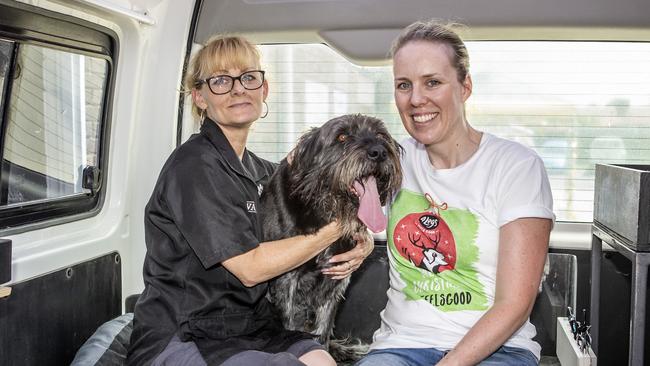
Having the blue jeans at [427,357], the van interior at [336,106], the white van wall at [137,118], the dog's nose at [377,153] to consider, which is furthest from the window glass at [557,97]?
the blue jeans at [427,357]

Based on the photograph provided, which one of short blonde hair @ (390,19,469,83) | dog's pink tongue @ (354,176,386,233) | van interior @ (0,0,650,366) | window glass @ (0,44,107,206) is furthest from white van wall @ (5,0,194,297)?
short blonde hair @ (390,19,469,83)

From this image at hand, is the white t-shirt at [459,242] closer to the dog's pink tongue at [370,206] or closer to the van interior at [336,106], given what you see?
the dog's pink tongue at [370,206]

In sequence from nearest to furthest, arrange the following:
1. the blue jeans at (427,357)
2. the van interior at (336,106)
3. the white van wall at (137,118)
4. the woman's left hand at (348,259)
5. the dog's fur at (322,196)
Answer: the blue jeans at (427,357) < the dog's fur at (322,196) < the woman's left hand at (348,259) < the van interior at (336,106) < the white van wall at (137,118)

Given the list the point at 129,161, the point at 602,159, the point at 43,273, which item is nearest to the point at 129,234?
the point at 129,161

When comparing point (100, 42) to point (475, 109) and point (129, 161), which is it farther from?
Result: point (475, 109)

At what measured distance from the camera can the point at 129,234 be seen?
3.68 metres

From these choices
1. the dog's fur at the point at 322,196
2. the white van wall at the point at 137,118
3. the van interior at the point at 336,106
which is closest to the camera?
the dog's fur at the point at 322,196

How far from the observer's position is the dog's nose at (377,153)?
8.89 ft

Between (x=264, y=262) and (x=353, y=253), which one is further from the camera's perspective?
(x=353, y=253)

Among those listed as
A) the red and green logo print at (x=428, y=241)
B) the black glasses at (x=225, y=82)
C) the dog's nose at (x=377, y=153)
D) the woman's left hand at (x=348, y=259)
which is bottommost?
the woman's left hand at (x=348, y=259)

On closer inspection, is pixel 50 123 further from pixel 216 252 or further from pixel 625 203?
pixel 625 203

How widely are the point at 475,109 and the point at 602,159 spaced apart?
709 mm

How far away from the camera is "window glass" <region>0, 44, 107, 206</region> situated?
2803 mm

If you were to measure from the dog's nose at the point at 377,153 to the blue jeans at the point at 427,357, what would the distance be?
0.74 meters
